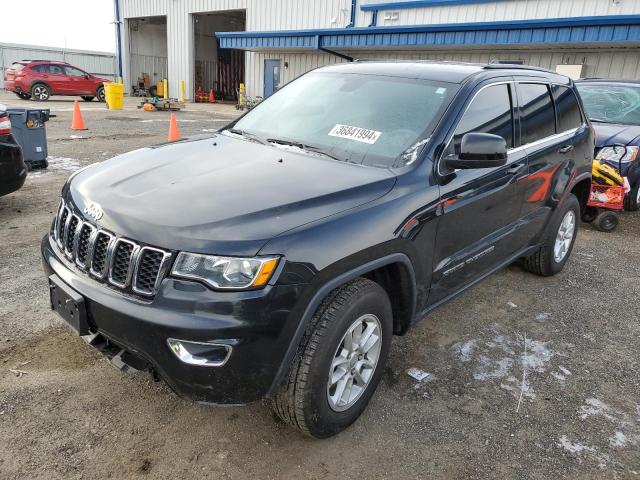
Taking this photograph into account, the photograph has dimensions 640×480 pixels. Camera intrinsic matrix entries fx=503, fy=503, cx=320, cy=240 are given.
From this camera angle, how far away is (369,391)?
105 inches

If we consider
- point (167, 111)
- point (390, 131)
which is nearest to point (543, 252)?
point (390, 131)

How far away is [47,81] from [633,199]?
22152mm

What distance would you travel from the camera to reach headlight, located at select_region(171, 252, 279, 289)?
1.99 m

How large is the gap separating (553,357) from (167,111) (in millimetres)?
19642

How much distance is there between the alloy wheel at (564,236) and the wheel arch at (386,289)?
8.05 feet

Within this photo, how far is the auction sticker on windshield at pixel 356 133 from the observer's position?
9.73ft

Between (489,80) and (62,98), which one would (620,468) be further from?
(62,98)

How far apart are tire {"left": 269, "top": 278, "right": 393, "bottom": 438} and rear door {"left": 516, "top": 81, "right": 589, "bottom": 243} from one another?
189 centimetres

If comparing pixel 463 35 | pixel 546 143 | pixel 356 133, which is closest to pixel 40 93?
pixel 463 35

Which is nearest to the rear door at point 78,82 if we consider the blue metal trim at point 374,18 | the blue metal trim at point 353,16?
the blue metal trim at point 353,16

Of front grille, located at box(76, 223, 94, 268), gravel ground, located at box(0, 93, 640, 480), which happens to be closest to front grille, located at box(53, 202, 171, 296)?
front grille, located at box(76, 223, 94, 268)

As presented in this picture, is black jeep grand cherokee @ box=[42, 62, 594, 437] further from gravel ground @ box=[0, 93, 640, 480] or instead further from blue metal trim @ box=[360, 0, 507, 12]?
blue metal trim @ box=[360, 0, 507, 12]

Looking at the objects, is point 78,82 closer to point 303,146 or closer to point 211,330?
point 303,146

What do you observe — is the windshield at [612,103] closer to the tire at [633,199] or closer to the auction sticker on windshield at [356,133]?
the tire at [633,199]
